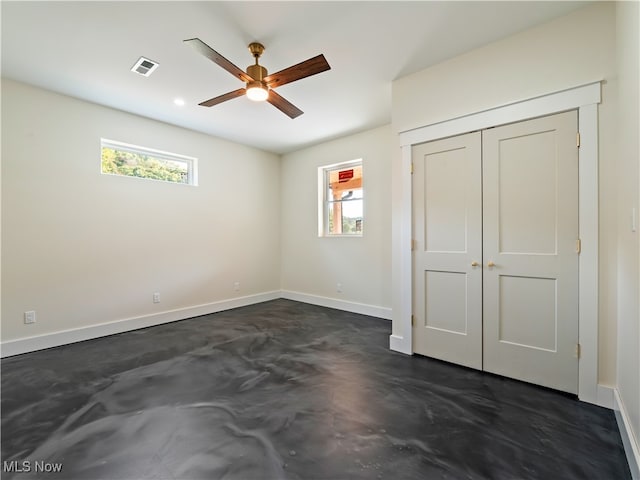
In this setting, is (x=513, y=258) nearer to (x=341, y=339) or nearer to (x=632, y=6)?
(x=632, y=6)

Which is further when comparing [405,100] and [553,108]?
[405,100]

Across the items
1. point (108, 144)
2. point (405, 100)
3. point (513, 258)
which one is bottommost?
point (513, 258)

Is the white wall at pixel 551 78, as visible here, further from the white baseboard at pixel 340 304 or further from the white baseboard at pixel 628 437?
the white baseboard at pixel 340 304

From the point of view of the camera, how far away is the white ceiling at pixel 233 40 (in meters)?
2.08

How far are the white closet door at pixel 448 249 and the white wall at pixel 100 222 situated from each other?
3.30 m

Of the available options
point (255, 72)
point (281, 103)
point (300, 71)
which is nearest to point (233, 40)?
point (255, 72)

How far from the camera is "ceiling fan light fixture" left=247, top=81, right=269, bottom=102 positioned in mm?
2350

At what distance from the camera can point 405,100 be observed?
2984 mm

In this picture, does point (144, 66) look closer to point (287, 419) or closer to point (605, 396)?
point (287, 419)

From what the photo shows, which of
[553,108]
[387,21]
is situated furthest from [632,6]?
[387,21]

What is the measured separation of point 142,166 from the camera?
13.1 ft

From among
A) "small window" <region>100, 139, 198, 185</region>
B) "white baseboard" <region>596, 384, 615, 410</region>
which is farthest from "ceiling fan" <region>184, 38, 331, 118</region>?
"white baseboard" <region>596, 384, 615, 410</region>

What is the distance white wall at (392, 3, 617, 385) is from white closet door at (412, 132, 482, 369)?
1.26 ft

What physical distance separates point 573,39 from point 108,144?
16.1 feet
